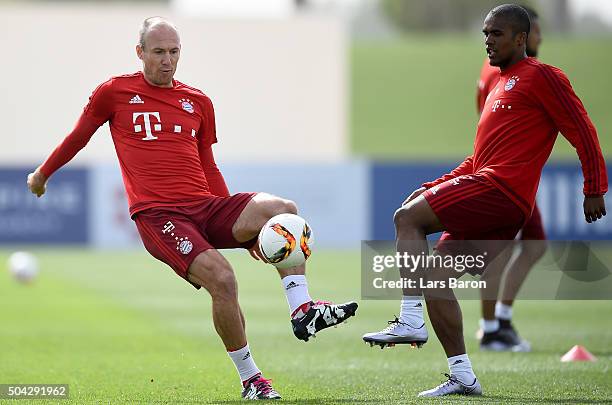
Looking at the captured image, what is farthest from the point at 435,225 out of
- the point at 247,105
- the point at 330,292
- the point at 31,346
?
the point at 247,105

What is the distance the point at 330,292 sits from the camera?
16.9 m

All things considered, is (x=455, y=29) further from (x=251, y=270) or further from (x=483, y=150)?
(x=483, y=150)

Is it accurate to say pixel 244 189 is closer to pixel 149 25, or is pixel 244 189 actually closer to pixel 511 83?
pixel 149 25

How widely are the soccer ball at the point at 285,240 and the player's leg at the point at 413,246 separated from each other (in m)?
0.63

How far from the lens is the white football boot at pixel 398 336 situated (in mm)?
7758

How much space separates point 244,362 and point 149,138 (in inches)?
66.4

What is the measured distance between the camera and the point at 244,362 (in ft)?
26.6

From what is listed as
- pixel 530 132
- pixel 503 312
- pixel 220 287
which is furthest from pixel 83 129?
pixel 503 312

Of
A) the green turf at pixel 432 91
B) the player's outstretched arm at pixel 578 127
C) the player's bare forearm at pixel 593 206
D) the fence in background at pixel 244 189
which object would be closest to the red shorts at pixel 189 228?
the player's outstretched arm at pixel 578 127

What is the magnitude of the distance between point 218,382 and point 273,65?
35.3 m

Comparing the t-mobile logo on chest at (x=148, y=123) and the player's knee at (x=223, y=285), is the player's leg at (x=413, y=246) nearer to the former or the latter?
the player's knee at (x=223, y=285)

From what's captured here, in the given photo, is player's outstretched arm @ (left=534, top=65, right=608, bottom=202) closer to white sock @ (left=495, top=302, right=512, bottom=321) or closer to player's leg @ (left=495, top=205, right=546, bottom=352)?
player's leg @ (left=495, top=205, right=546, bottom=352)

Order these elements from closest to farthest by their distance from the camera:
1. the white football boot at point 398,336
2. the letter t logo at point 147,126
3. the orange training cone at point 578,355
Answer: the white football boot at point 398,336 → the letter t logo at point 147,126 → the orange training cone at point 578,355

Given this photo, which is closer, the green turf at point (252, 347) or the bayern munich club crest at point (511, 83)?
the bayern munich club crest at point (511, 83)
